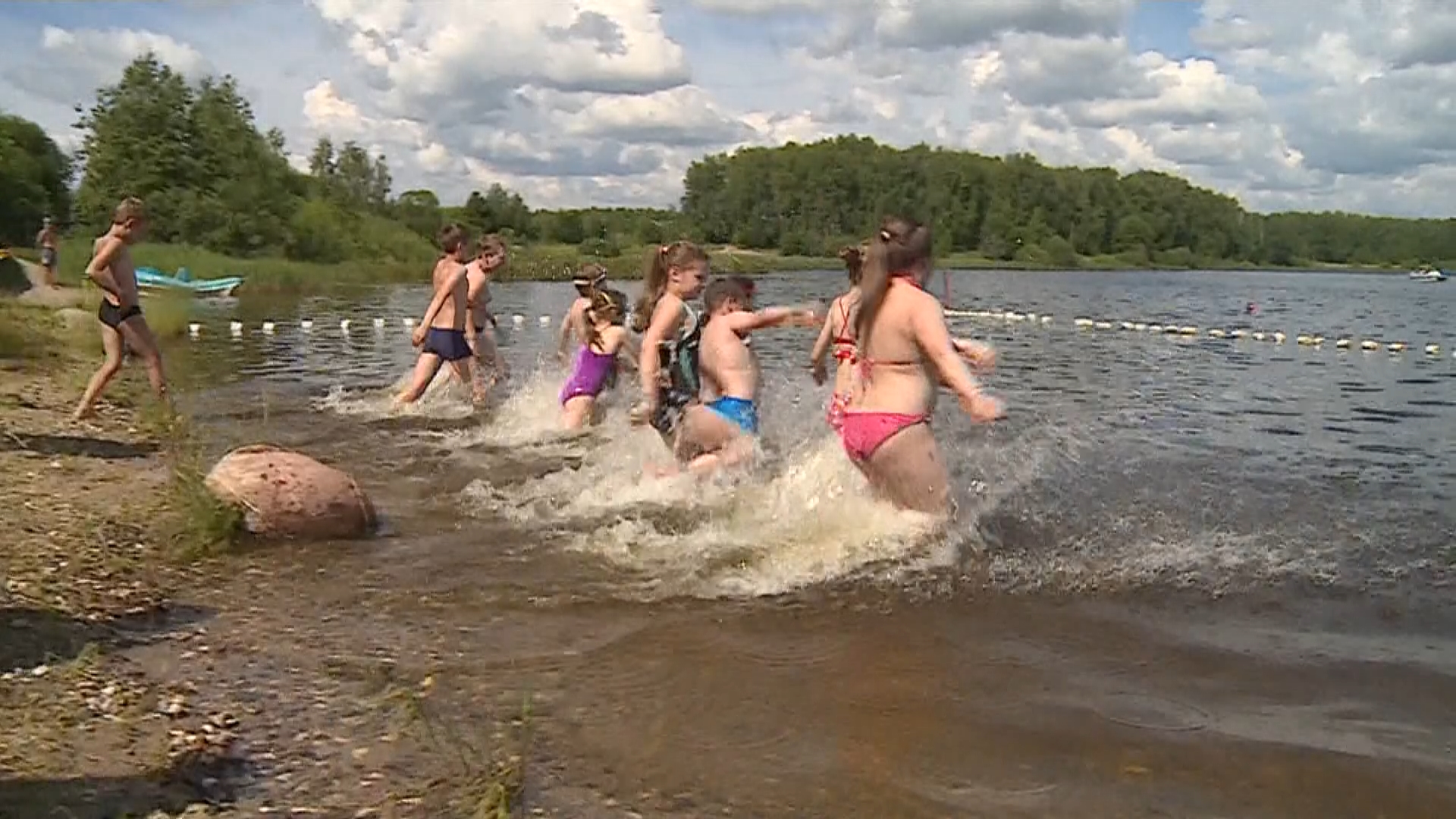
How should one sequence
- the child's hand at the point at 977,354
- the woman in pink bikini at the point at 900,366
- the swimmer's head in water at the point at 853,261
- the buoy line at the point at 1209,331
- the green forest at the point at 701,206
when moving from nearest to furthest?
the woman in pink bikini at the point at 900,366
the child's hand at the point at 977,354
the swimmer's head in water at the point at 853,261
the buoy line at the point at 1209,331
the green forest at the point at 701,206

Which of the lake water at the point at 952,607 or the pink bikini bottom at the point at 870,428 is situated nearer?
the lake water at the point at 952,607

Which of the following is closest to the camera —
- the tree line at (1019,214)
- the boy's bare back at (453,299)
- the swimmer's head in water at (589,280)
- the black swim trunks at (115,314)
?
the black swim trunks at (115,314)

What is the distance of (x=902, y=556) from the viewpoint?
721 centimetres

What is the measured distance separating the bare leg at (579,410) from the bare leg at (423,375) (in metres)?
2.21

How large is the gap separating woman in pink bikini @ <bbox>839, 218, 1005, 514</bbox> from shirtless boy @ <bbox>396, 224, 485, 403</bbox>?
6800mm

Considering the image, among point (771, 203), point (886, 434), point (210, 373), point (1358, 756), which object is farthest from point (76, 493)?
point (771, 203)

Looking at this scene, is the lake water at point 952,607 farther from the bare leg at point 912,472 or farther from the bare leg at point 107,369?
the bare leg at point 107,369

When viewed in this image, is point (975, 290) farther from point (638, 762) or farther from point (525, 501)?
point (638, 762)

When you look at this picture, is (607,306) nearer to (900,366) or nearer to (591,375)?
(591,375)

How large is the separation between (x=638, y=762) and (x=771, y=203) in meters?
110

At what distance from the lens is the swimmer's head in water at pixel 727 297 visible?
878 cm

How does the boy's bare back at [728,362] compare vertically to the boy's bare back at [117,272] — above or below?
below

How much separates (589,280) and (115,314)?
4089mm

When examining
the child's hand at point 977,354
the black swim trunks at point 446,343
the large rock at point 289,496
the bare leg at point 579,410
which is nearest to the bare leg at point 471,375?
the black swim trunks at point 446,343
